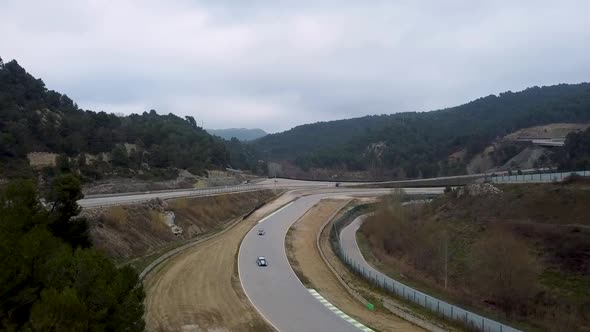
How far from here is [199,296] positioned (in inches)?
1184

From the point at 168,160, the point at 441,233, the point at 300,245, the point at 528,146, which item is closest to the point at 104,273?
the point at 300,245

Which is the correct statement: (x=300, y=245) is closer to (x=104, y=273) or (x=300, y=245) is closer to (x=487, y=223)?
(x=487, y=223)

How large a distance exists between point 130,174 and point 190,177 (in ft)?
47.0

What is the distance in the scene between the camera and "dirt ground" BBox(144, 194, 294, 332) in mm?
25438

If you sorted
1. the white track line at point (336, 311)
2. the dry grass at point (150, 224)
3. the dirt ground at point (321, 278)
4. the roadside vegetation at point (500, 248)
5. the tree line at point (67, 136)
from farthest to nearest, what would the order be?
the tree line at point (67, 136) < the dry grass at point (150, 224) < the roadside vegetation at point (500, 248) < the dirt ground at point (321, 278) < the white track line at point (336, 311)

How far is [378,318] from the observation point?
2742 cm

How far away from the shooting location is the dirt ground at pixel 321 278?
26766 millimetres

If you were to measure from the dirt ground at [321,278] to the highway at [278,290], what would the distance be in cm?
99

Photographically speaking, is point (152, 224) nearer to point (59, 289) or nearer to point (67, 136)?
point (59, 289)

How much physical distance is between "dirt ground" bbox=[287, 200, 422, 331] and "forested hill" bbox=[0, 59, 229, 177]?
92.3ft

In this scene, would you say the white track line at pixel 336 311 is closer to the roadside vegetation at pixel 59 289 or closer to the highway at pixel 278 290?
the highway at pixel 278 290

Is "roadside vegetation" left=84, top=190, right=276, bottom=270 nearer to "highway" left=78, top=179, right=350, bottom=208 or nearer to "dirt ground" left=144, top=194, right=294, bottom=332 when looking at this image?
"highway" left=78, top=179, right=350, bottom=208

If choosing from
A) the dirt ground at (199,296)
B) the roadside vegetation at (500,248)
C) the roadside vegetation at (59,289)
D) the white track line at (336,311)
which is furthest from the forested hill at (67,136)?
the roadside vegetation at (59,289)

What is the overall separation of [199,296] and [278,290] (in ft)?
16.3
